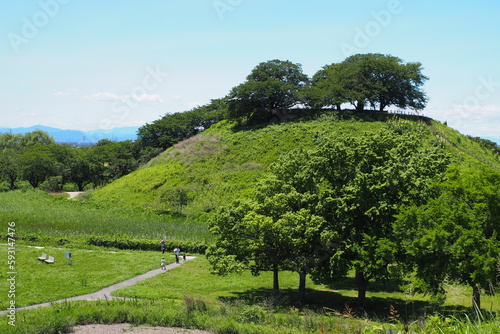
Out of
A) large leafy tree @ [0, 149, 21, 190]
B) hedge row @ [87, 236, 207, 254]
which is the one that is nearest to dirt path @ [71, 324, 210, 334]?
hedge row @ [87, 236, 207, 254]

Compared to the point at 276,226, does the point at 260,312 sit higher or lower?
lower

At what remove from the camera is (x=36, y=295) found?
89.3 feet

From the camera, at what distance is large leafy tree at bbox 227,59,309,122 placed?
75.1 meters

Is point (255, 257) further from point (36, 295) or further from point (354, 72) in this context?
point (354, 72)

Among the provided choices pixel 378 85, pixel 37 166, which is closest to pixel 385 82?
pixel 378 85

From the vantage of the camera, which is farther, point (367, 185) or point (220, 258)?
point (220, 258)

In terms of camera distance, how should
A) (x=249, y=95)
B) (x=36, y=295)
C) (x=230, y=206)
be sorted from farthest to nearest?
(x=249, y=95) → (x=230, y=206) → (x=36, y=295)

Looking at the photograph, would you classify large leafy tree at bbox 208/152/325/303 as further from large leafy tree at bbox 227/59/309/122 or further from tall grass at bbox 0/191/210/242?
large leafy tree at bbox 227/59/309/122

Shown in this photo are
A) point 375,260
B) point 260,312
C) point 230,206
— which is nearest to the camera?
point 260,312

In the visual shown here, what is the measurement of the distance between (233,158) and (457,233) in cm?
5153

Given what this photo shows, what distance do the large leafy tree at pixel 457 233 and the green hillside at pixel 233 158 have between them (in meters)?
36.1

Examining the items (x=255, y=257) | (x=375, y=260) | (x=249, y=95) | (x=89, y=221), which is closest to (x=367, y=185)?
(x=375, y=260)

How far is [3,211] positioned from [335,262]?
1843 inches

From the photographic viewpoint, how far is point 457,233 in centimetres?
2184
